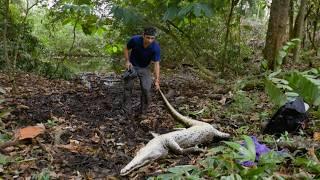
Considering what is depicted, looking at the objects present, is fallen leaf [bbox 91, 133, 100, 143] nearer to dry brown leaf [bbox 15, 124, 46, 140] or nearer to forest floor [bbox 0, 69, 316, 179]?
forest floor [bbox 0, 69, 316, 179]

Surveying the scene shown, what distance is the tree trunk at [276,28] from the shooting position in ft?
29.0

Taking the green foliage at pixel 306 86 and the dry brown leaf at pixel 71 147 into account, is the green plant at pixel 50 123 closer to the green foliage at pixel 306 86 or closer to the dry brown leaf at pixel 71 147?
the dry brown leaf at pixel 71 147

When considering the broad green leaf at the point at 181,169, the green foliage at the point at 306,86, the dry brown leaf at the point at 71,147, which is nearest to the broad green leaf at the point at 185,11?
the dry brown leaf at the point at 71,147

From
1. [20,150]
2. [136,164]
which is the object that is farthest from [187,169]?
[20,150]

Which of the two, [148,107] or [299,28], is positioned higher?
[299,28]

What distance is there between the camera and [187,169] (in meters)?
4.02

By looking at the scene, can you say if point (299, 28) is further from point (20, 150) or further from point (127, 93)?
point (20, 150)

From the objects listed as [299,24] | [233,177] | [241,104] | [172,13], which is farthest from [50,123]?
[299,24]

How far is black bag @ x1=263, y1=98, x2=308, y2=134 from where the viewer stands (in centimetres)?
566

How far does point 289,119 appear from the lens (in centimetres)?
567

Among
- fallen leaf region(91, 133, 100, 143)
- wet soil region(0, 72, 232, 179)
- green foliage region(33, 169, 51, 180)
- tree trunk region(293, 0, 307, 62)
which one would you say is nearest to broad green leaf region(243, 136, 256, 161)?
wet soil region(0, 72, 232, 179)

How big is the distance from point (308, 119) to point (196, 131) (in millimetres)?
1580

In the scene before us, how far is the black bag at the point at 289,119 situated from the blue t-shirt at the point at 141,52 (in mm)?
2106

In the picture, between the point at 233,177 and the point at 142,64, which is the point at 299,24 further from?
the point at 233,177
